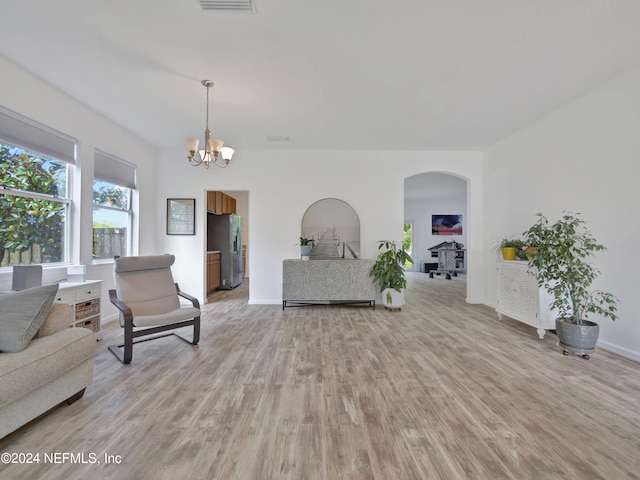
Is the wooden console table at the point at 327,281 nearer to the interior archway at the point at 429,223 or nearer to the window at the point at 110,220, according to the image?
the window at the point at 110,220

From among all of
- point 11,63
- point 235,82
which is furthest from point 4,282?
point 235,82

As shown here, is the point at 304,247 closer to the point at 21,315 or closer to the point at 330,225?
the point at 330,225

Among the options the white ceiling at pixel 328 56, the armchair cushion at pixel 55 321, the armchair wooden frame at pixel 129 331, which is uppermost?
the white ceiling at pixel 328 56

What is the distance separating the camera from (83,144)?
11.1 feet

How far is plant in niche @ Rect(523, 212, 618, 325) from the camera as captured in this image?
2.71m

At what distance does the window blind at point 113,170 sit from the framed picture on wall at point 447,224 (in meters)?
9.94

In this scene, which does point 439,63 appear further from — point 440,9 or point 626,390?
point 626,390

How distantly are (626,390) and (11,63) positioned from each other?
5984mm

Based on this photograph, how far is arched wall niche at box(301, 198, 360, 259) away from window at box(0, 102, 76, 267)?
3.29 meters

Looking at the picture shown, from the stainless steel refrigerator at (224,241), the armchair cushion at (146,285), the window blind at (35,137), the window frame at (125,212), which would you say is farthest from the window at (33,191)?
the stainless steel refrigerator at (224,241)

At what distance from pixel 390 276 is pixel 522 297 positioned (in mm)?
1735

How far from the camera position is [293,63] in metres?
2.54

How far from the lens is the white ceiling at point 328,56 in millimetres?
1980

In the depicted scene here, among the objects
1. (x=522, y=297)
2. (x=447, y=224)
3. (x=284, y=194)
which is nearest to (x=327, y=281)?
(x=284, y=194)
